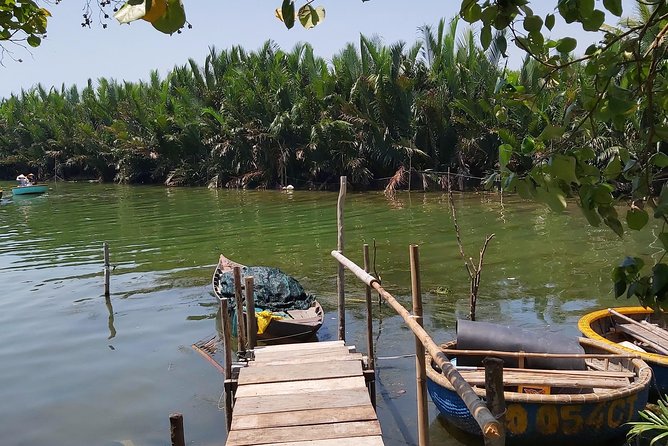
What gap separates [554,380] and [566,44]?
5.21m

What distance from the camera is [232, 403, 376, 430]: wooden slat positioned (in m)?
5.11

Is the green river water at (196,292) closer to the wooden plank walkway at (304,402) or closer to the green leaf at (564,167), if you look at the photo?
the wooden plank walkway at (304,402)

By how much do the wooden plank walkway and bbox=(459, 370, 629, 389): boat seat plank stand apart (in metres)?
1.14

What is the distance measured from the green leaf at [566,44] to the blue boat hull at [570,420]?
4.85 m

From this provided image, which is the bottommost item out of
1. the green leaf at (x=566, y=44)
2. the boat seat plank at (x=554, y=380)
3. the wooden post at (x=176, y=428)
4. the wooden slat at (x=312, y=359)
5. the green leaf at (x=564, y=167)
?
the boat seat plank at (x=554, y=380)

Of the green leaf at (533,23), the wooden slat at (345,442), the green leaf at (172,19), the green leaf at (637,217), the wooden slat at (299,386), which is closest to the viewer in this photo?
the green leaf at (172,19)

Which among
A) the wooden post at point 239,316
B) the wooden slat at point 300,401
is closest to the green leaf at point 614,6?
the wooden slat at point 300,401

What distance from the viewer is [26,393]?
8570mm

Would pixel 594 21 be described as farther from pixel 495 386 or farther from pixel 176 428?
pixel 176 428

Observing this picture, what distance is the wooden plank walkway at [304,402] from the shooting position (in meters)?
4.89

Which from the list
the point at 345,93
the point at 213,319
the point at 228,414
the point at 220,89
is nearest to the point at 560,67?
the point at 228,414

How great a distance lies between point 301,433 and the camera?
4.95 meters

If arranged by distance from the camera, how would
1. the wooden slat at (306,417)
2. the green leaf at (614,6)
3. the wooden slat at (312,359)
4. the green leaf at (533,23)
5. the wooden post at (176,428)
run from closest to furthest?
the green leaf at (614,6) → the green leaf at (533,23) → the wooden post at (176,428) → the wooden slat at (306,417) → the wooden slat at (312,359)

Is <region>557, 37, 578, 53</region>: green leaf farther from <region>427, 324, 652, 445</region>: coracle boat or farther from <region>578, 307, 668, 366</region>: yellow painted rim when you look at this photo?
<region>578, 307, 668, 366</region>: yellow painted rim
